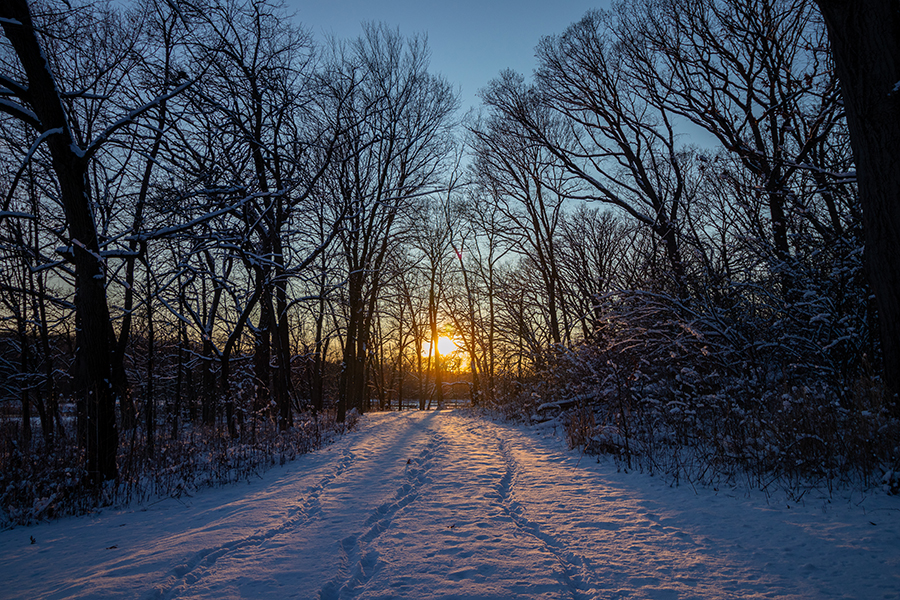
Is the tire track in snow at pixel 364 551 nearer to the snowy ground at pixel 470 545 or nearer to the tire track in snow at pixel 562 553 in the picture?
the snowy ground at pixel 470 545

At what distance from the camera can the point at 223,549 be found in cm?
338

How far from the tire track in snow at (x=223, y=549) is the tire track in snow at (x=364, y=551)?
0.73 metres

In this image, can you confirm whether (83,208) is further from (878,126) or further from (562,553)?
(878,126)

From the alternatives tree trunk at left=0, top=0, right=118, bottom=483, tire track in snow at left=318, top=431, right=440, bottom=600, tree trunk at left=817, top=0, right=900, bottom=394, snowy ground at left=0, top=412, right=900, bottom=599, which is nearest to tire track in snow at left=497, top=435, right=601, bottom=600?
snowy ground at left=0, top=412, right=900, bottom=599

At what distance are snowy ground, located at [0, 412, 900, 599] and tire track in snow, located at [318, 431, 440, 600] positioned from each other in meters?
0.01

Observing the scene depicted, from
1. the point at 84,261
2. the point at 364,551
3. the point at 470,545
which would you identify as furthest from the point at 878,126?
the point at 84,261

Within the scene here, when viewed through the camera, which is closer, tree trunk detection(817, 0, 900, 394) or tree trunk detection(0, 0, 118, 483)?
tree trunk detection(817, 0, 900, 394)

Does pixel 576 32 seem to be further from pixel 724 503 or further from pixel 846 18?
pixel 724 503

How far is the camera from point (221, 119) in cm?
714

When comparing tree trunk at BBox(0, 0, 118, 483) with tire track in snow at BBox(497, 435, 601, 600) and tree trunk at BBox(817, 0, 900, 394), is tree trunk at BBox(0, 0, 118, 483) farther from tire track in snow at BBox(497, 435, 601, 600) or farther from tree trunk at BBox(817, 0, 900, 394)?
tree trunk at BBox(817, 0, 900, 394)

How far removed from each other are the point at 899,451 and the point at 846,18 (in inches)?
174

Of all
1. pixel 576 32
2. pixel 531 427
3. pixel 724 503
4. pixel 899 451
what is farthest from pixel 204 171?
pixel 576 32

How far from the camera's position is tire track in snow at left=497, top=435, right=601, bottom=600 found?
263cm

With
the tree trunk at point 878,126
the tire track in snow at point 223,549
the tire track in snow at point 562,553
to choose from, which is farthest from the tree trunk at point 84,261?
the tree trunk at point 878,126
